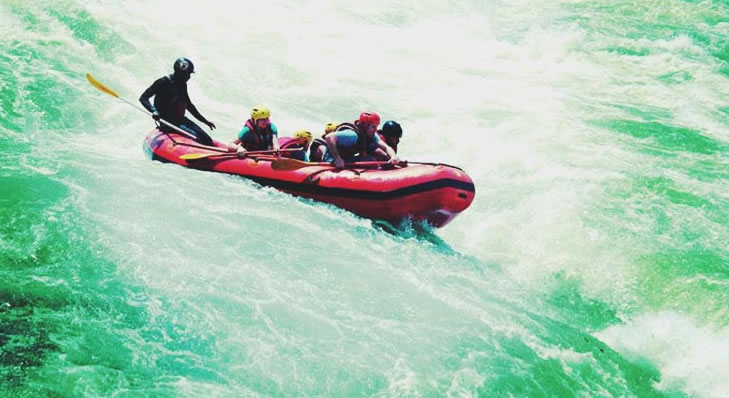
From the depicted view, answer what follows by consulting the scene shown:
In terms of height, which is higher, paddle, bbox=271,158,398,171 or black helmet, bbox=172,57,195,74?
black helmet, bbox=172,57,195,74

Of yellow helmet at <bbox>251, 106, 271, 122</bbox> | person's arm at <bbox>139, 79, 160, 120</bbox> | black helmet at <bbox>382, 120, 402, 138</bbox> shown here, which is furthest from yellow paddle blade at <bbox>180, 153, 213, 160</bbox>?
black helmet at <bbox>382, 120, 402, 138</bbox>

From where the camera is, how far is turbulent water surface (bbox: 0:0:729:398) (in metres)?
4.96

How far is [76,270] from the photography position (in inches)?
213

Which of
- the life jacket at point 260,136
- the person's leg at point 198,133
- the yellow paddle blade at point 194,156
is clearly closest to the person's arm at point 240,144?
the life jacket at point 260,136

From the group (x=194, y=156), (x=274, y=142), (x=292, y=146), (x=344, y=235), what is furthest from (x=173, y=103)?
(x=344, y=235)

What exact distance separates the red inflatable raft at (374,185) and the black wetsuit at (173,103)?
1.00 metres

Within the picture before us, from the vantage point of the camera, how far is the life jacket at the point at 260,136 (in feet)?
26.9

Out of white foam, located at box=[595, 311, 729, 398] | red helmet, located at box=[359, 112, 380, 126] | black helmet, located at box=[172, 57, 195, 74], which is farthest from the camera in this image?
black helmet, located at box=[172, 57, 195, 74]

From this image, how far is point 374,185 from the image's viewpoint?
750 cm

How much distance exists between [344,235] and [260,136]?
183cm

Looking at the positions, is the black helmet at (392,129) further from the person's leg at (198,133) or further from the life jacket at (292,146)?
the person's leg at (198,133)

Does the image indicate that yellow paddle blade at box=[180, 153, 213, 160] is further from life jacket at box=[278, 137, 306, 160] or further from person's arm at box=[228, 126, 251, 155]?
life jacket at box=[278, 137, 306, 160]

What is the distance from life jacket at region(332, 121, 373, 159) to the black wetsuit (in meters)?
1.98

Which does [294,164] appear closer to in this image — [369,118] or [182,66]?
[369,118]
